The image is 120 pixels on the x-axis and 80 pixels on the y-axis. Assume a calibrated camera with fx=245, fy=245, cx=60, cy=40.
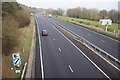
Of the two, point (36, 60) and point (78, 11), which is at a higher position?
point (78, 11)

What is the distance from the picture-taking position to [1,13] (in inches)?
1421

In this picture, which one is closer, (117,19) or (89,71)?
(89,71)

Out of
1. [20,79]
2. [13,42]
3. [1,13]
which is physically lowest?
[20,79]

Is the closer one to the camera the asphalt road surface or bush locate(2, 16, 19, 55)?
the asphalt road surface

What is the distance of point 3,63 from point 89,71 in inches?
337

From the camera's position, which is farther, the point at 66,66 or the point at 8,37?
the point at 8,37

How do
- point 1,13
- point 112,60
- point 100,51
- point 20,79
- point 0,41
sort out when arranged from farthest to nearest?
1. point 1,13
2. point 100,51
3. point 112,60
4. point 0,41
5. point 20,79

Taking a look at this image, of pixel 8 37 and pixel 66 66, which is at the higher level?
pixel 8 37

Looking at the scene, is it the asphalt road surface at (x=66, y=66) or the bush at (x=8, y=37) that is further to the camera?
the bush at (x=8, y=37)

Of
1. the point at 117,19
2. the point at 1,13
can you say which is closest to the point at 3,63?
the point at 1,13

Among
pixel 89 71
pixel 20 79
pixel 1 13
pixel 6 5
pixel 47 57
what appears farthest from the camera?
pixel 6 5

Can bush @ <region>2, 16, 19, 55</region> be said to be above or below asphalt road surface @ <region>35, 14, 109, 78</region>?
above

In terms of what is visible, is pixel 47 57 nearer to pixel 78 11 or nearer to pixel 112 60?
pixel 112 60

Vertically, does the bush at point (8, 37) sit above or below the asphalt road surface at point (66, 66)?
above
